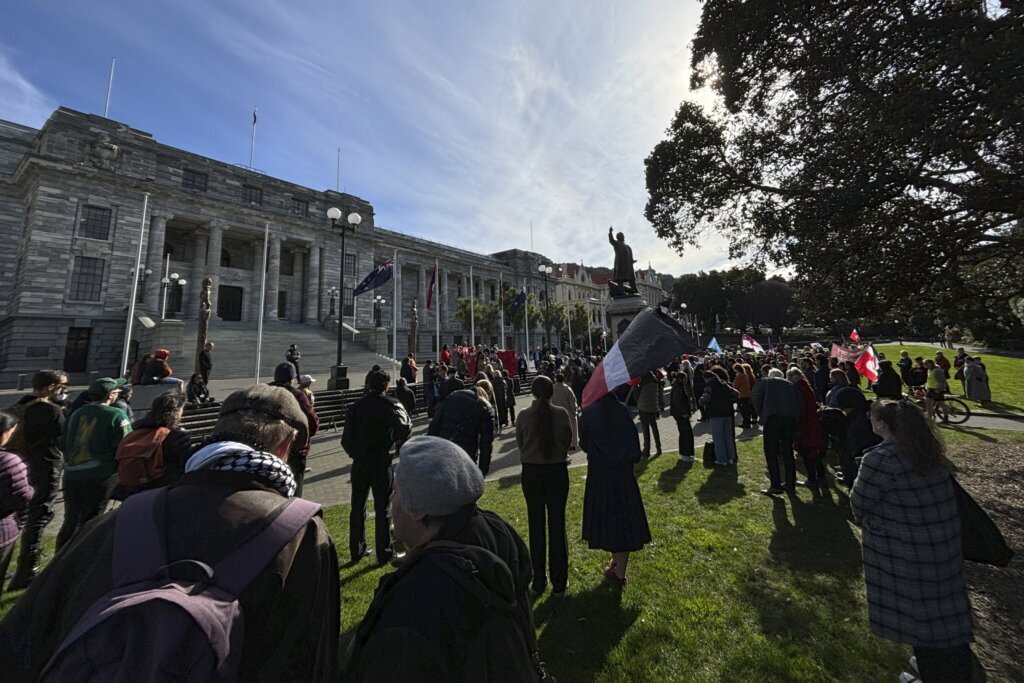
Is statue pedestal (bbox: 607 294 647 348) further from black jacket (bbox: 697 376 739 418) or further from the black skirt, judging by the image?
the black skirt

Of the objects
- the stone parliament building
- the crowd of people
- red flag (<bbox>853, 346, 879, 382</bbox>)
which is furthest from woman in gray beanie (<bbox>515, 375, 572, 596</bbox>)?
the stone parliament building

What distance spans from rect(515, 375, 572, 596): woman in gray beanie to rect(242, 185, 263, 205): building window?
4063cm

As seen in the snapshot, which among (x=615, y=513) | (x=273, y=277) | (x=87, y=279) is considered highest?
(x=273, y=277)

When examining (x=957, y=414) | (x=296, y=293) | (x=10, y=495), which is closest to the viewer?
(x=10, y=495)

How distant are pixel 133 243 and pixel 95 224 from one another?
1.99 m

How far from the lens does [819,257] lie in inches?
345

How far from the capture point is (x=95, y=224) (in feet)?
84.6

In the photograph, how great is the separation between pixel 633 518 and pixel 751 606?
1267mm

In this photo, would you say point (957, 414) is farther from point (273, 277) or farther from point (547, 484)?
point (273, 277)

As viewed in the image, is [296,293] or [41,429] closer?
[41,429]

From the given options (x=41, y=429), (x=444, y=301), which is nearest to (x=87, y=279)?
(x=41, y=429)

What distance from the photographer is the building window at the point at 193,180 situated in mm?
32234

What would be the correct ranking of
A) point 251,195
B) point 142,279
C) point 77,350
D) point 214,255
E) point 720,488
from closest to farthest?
point 720,488 < point 77,350 < point 142,279 < point 214,255 < point 251,195

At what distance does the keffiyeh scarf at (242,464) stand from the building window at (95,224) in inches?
1377
